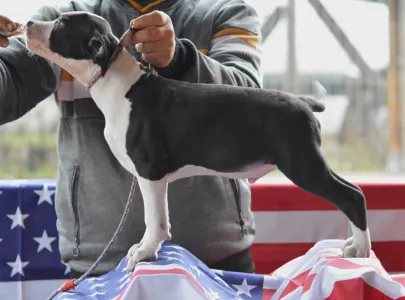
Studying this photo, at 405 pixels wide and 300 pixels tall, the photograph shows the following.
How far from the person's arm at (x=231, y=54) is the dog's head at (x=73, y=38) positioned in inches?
3.9

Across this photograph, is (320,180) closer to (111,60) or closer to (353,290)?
(353,290)

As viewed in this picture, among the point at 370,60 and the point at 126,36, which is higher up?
the point at 126,36

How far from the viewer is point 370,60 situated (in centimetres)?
156

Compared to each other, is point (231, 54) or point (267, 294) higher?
point (231, 54)

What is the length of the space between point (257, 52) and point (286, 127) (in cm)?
29

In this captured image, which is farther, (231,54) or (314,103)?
(231,54)

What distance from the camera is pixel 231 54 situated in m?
0.78

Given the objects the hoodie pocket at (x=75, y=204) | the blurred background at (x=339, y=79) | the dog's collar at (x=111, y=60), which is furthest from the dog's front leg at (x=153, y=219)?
the blurred background at (x=339, y=79)

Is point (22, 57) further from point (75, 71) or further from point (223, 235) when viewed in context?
point (223, 235)

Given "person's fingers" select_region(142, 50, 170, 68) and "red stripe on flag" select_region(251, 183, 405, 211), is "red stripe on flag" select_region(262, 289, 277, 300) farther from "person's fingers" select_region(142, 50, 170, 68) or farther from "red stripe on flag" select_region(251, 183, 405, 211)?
"red stripe on flag" select_region(251, 183, 405, 211)

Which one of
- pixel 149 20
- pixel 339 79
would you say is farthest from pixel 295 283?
pixel 339 79

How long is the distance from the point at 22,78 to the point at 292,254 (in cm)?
71

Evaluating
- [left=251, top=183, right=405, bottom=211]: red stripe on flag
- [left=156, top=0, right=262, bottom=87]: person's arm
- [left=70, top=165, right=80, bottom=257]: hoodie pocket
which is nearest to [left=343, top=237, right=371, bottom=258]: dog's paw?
[left=156, top=0, right=262, bottom=87]: person's arm

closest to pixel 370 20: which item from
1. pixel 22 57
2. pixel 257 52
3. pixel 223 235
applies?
pixel 257 52
